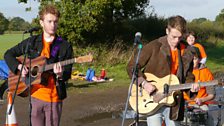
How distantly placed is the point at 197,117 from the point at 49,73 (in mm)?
2587

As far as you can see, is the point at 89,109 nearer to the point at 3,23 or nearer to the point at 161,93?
the point at 161,93

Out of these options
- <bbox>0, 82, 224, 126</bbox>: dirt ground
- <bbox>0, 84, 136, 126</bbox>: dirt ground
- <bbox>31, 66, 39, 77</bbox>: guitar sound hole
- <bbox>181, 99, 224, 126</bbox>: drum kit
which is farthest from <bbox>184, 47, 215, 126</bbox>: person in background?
<bbox>0, 84, 136, 126</bbox>: dirt ground

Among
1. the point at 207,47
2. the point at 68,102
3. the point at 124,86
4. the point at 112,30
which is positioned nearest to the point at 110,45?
the point at 112,30

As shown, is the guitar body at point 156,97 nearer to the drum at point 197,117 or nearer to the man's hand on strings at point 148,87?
the man's hand on strings at point 148,87

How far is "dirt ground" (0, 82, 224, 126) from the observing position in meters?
9.66

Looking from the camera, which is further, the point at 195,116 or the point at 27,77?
the point at 195,116

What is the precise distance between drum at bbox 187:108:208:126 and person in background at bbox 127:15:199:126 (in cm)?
124

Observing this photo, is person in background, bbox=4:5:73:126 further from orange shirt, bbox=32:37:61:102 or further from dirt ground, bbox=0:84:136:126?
dirt ground, bbox=0:84:136:126

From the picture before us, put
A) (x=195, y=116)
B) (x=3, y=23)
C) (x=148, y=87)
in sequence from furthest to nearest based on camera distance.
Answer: (x=3, y=23)
(x=195, y=116)
(x=148, y=87)

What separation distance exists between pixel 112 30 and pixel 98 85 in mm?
7956

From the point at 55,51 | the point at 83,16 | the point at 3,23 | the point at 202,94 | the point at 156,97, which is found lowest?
Answer: the point at 202,94

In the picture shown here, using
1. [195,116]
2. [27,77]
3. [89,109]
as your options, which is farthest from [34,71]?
[89,109]

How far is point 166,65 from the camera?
530 centimetres

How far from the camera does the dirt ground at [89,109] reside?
9.66 m
